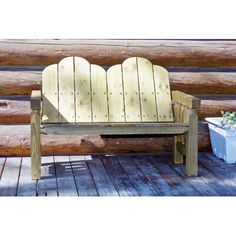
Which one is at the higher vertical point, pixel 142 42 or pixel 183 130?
pixel 142 42

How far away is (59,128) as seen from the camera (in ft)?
17.2

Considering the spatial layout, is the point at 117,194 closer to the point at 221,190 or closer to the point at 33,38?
the point at 221,190

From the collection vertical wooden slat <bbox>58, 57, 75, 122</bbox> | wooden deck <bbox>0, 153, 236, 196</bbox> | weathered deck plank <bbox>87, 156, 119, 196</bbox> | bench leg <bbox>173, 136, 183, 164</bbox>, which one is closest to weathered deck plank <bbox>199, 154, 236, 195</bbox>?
wooden deck <bbox>0, 153, 236, 196</bbox>

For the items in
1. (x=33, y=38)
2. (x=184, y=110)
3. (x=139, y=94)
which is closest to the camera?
(x=184, y=110)

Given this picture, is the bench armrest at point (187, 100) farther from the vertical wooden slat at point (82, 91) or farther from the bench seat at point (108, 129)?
the vertical wooden slat at point (82, 91)

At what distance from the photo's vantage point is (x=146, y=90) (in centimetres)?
595

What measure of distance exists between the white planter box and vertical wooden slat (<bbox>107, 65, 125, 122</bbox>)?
0.99 meters

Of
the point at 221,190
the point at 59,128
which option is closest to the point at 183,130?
the point at 221,190

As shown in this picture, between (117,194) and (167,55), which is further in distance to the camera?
(167,55)

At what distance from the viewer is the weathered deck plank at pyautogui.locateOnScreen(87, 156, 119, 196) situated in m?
4.84

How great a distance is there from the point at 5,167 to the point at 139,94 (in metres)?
1.47

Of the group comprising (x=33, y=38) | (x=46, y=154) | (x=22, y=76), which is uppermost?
(x=33, y=38)

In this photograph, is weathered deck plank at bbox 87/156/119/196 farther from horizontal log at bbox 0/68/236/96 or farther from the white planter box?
the white planter box

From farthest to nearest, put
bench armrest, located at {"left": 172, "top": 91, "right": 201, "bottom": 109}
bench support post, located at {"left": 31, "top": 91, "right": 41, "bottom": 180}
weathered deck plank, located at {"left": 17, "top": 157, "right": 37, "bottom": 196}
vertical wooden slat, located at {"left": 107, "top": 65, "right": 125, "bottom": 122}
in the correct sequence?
vertical wooden slat, located at {"left": 107, "top": 65, "right": 125, "bottom": 122} < bench armrest, located at {"left": 172, "top": 91, "right": 201, "bottom": 109} < bench support post, located at {"left": 31, "top": 91, "right": 41, "bottom": 180} < weathered deck plank, located at {"left": 17, "top": 157, "right": 37, "bottom": 196}
